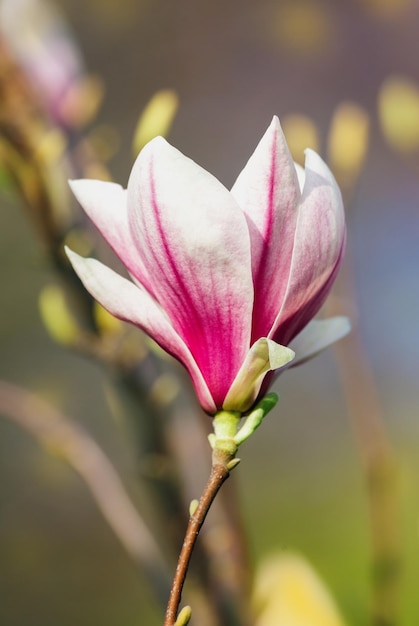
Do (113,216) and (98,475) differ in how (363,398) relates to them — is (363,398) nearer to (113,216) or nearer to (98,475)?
(98,475)

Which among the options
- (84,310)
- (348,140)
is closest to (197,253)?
(84,310)

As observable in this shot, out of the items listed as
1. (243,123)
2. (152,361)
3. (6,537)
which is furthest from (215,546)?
(243,123)

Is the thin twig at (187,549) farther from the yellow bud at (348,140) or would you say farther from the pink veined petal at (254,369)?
the yellow bud at (348,140)

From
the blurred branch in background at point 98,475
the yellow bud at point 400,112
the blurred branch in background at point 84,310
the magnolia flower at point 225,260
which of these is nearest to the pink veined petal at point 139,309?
the magnolia flower at point 225,260

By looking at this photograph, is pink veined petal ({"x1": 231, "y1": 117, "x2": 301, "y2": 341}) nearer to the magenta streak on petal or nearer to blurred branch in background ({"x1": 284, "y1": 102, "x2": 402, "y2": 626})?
the magenta streak on petal

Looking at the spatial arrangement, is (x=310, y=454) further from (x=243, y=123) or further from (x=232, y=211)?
(x=232, y=211)

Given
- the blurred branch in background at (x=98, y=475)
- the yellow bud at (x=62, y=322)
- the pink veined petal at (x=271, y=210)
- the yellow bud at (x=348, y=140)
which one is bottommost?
the blurred branch in background at (x=98, y=475)
